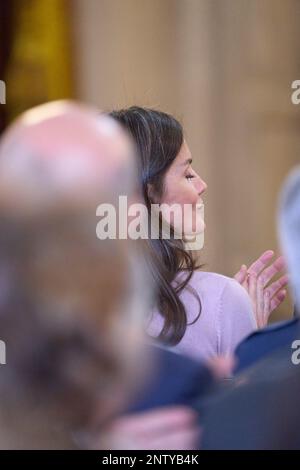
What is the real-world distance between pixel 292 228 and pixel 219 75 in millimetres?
3976

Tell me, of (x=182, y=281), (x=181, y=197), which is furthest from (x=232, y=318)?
(x=181, y=197)

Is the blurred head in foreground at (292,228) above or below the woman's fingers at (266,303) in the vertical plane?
above

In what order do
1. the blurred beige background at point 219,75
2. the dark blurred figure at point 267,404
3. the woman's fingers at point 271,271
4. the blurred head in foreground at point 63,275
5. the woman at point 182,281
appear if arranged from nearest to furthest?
the blurred head in foreground at point 63,275 → the dark blurred figure at point 267,404 → the woman at point 182,281 → the woman's fingers at point 271,271 → the blurred beige background at point 219,75

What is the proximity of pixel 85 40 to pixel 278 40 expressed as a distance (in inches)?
41.0

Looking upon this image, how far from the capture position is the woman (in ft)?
6.12

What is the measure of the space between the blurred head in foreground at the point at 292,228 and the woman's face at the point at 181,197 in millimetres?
753

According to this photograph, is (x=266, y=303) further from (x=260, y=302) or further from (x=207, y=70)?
(x=207, y=70)

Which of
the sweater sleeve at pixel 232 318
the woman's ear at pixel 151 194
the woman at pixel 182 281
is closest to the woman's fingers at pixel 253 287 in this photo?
the woman at pixel 182 281

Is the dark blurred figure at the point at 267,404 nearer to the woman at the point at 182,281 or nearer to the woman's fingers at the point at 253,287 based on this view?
the woman at the point at 182,281

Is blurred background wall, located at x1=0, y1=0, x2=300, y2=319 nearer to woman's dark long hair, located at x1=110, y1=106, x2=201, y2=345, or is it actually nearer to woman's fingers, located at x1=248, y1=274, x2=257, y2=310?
woman's fingers, located at x1=248, y1=274, x2=257, y2=310

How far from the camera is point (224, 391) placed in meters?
1.20

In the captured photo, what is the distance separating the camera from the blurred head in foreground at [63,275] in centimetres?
105

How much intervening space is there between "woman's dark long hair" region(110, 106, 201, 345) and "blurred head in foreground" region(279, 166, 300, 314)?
684 mm
